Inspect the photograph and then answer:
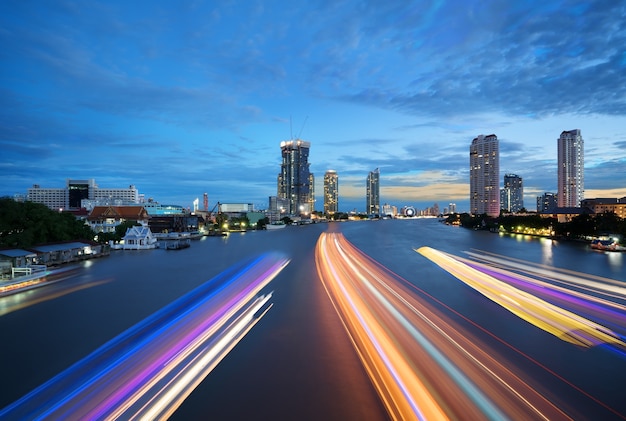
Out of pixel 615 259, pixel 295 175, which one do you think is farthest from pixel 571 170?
pixel 295 175

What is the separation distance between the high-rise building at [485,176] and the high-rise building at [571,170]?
832 inches

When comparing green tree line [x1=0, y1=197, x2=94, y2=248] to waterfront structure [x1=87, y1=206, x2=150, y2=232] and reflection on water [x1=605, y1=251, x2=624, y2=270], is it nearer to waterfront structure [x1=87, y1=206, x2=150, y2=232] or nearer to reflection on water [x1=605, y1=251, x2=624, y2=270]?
waterfront structure [x1=87, y1=206, x2=150, y2=232]

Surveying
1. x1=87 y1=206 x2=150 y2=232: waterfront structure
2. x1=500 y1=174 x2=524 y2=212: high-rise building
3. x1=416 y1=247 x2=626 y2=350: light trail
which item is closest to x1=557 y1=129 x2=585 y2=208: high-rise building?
x1=500 y1=174 x2=524 y2=212: high-rise building

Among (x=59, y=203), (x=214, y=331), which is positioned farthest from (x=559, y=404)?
(x=59, y=203)

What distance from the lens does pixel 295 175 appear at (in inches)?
6880

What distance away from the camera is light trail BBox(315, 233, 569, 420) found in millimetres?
5432

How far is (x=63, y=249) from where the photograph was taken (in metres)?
24.5

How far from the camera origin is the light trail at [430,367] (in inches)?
214

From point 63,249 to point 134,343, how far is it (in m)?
20.2

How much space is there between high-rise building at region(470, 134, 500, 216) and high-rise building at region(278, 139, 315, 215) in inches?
2938

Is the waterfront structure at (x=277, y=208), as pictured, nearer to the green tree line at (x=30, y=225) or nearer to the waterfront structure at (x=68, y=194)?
the waterfront structure at (x=68, y=194)

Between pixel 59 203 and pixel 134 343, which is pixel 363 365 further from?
pixel 59 203

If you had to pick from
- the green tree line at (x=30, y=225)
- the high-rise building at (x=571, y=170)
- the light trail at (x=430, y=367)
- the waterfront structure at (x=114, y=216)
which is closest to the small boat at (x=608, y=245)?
the light trail at (x=430, y=367)

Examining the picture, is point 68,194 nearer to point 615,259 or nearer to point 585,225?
point 585,225
